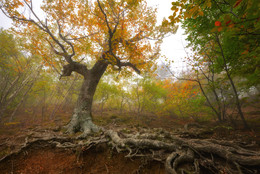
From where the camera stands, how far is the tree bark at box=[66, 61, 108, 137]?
5.68 metres

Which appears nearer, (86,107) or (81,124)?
(81,124)

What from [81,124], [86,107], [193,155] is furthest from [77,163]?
[86,107]

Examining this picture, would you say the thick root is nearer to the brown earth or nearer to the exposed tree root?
the exposed tree root

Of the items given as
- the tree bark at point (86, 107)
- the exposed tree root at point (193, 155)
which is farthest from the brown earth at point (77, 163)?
the tree bark at point (86, 107)

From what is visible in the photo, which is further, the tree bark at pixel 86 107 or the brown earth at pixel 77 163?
the tree bark at pixel 86 107

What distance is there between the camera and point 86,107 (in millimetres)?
6473

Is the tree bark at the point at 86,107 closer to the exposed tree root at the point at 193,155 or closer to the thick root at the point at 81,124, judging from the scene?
the thick root at the point at 81,124

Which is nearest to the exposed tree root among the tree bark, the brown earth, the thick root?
the brown earth

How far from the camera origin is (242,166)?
2.04m

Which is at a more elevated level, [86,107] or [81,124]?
[86,107]

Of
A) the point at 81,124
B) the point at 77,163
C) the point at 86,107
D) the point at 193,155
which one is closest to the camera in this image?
the point at 193,155

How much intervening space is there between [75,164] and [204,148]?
3593 mm

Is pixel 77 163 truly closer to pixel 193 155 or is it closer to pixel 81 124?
pixel 193 155

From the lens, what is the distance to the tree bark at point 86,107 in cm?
568
